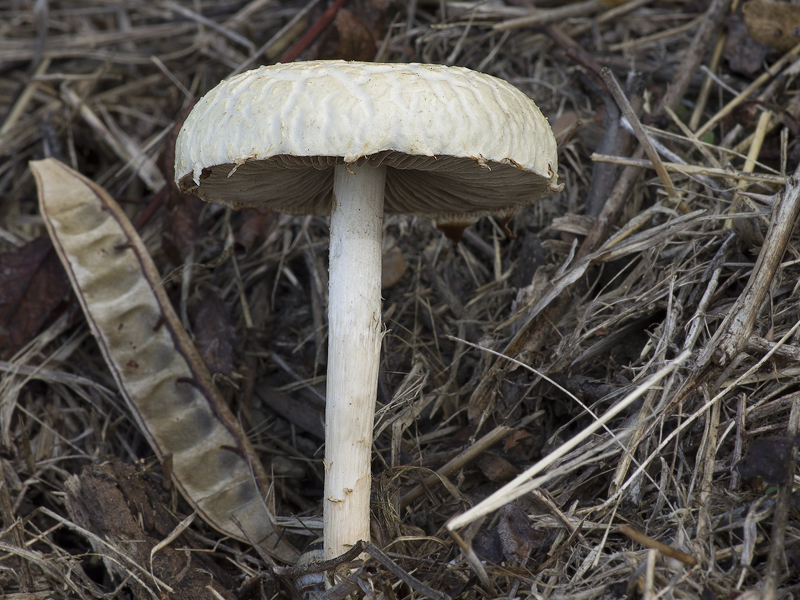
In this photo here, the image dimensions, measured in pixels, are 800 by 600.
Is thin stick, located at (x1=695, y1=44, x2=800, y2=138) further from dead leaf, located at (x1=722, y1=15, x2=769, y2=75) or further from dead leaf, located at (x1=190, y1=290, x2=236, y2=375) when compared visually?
dead leaf, located at (x1=190, y1=290, x2=236, y2=375)

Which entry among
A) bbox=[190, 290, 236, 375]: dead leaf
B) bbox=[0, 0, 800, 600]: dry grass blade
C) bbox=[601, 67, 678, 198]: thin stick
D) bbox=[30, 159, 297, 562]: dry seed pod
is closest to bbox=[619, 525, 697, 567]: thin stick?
bbox=[0, 0, 800, 600]: dry grass blade

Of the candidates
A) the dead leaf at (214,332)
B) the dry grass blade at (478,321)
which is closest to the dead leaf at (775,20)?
the dry grass blade at (478,321)

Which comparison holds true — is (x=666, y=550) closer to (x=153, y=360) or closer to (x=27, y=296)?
(x=153, y=360)

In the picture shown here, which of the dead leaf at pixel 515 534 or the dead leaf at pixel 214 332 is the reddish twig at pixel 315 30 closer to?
the dead leaf at pixel 214 332

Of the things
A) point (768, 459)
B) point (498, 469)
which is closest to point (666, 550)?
point (768, 459)

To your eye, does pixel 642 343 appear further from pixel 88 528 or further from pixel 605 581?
pixel 88 528
